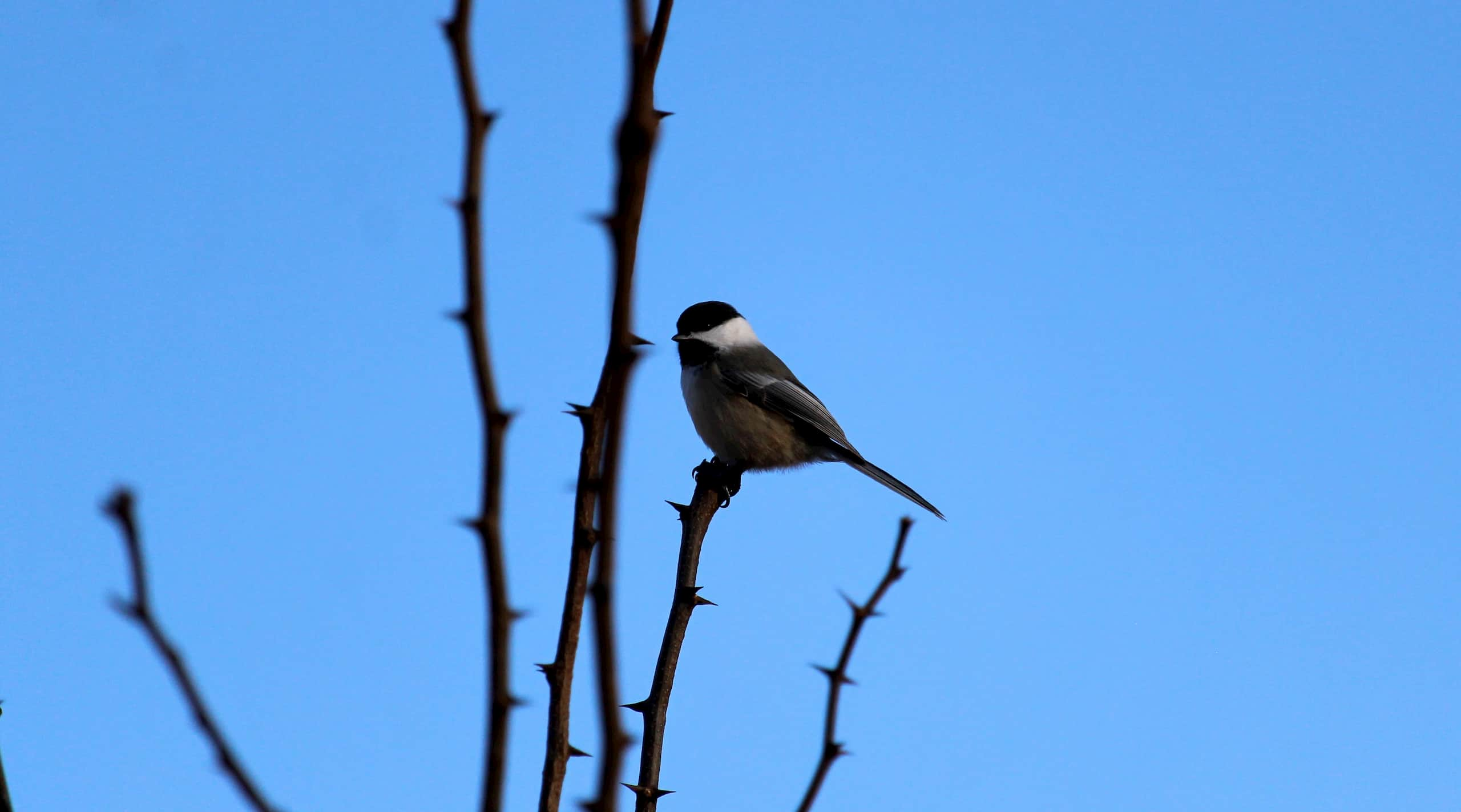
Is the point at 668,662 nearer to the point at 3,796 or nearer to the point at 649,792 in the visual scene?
the point at 649,792

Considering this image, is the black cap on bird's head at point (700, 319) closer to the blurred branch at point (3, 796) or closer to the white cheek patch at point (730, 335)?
the white cheek patch at point (730, 335)

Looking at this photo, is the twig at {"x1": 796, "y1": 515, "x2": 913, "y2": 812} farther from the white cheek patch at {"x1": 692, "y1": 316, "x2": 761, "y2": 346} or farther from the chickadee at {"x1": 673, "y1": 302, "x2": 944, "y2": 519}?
the white cheek patch at {"x1": 692, "y1": 316, "x2": 761, "y2": 346}

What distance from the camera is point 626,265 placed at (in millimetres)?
737

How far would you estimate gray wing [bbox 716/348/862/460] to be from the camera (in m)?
5.43

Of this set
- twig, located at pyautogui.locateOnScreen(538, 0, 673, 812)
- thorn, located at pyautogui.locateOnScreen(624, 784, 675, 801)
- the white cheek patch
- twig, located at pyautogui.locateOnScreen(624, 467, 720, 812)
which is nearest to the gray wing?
the white cheek patch

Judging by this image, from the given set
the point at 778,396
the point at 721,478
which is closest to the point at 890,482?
the point at 778,396

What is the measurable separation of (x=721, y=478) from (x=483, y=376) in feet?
5.90

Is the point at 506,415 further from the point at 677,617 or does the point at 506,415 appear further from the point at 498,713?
the point at 677,617

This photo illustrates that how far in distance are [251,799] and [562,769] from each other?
1.08ft

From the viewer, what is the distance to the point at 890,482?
17.7ft

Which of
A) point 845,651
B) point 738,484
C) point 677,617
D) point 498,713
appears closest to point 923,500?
point 738,484

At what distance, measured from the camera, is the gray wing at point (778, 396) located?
543 cm

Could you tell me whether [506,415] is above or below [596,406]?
below

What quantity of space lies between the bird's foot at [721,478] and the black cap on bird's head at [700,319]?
85 centimetres
